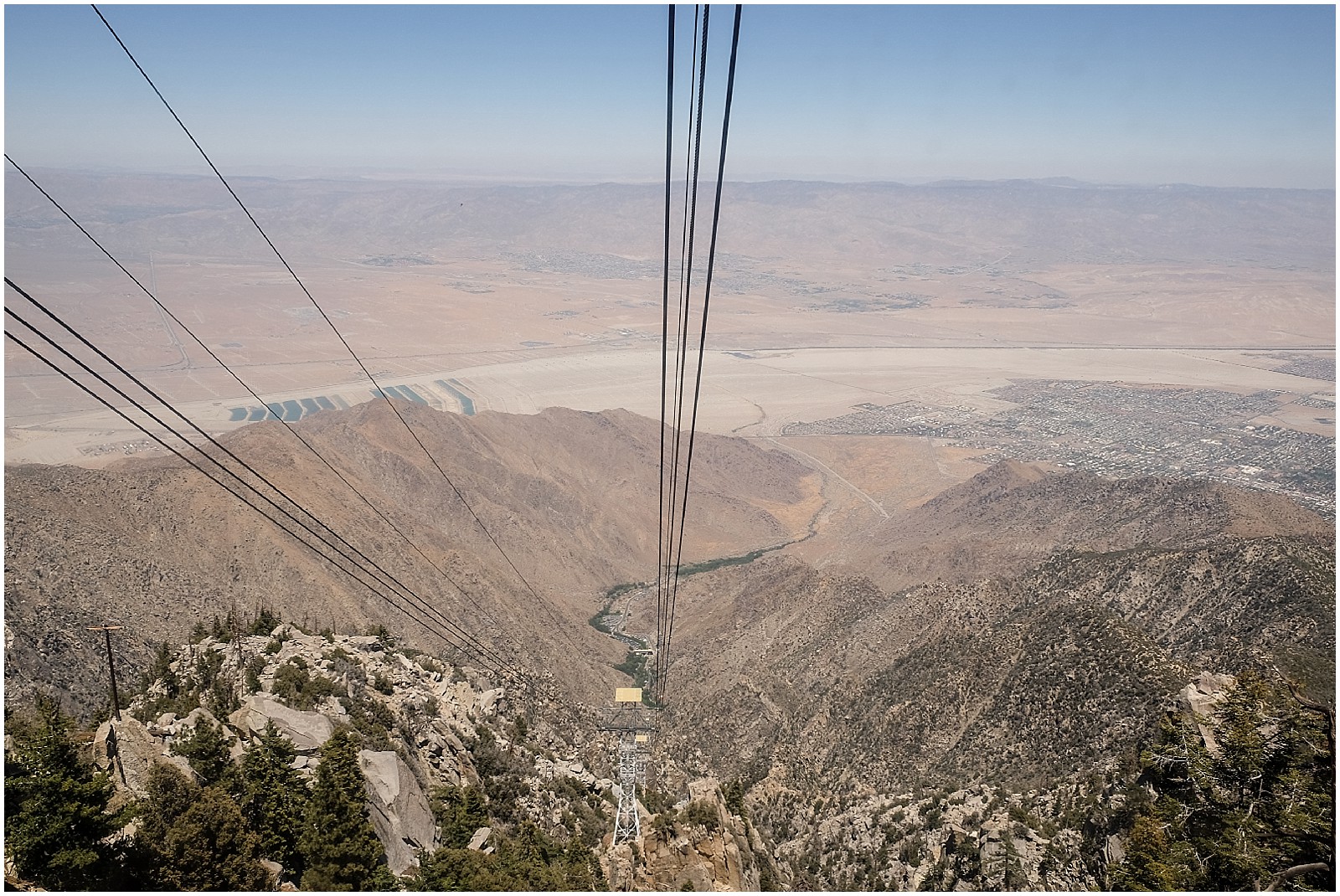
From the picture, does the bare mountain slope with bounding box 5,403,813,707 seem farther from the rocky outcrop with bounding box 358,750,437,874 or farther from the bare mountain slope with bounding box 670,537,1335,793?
the rocky outcrop with bounding box 358,750,437,874

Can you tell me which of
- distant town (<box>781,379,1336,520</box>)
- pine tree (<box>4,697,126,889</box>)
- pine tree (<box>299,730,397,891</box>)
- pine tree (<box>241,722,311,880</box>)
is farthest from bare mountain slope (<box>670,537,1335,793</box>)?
distant town (<box>781,379,1336,520</box>)

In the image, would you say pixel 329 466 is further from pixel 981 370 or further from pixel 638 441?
pixel 981 370

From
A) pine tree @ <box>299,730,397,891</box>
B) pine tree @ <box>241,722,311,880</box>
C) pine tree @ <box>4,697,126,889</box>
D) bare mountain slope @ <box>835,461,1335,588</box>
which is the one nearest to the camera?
pine tree @ <box>4,697,126,889</box>

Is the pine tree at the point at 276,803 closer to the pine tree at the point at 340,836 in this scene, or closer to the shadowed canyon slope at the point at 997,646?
the pine tree at the point at 340,836

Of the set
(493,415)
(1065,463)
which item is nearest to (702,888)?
(493,415)

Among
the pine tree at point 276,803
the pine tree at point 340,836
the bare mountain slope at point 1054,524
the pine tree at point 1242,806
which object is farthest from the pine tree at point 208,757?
the bare mountain slope at point 1054,524

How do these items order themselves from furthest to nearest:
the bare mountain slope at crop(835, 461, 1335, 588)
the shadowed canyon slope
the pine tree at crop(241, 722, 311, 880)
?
the bare mountain slope at crop(835, 461, 1335, 588)
the shadowed canyon slope
the pine tree at crop(241, 722, 311, 880)

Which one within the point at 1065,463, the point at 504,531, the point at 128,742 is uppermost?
the point at 128,742
